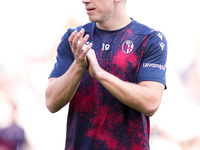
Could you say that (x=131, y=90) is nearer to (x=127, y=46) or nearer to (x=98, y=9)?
(x=127, y=46)

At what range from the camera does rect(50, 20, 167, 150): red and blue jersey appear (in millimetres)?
1976

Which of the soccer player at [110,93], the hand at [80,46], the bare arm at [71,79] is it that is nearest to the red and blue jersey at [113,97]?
the soccer player at [110,93]

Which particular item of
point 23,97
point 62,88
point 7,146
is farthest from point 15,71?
point 62,88

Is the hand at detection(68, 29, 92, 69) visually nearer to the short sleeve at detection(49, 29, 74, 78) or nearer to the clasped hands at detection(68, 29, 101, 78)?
the clasped hands at detection(68, 29, 101, 78)

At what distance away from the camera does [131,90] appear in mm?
1845

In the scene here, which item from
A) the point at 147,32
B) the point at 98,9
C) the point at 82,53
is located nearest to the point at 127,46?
the point at 147,32

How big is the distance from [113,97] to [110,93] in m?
0.03

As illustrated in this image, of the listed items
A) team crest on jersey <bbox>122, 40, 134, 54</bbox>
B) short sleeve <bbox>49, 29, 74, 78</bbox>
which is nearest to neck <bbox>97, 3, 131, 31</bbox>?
team crest on jersey <bbox>122, 40, 134, 54</bbox>

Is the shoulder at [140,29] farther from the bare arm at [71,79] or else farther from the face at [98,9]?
the bare arm at [71,79]

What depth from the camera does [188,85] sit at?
475 cm

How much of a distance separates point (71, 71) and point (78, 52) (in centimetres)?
15

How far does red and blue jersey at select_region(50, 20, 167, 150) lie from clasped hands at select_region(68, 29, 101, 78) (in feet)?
0.75

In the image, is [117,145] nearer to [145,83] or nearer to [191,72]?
[145,83]

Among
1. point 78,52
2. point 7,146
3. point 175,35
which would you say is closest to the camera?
point 78,52
